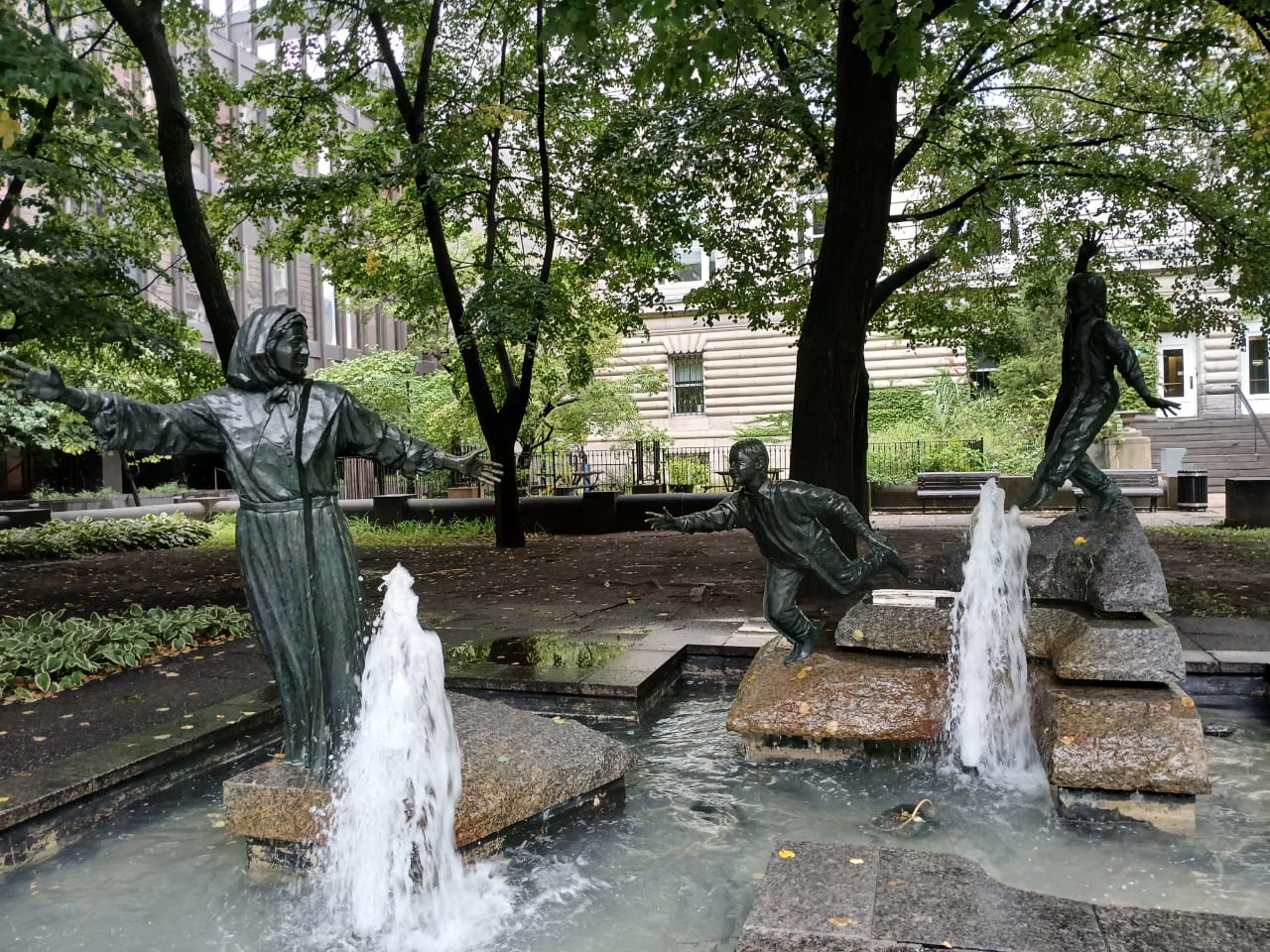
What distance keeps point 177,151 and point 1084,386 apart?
9840mm

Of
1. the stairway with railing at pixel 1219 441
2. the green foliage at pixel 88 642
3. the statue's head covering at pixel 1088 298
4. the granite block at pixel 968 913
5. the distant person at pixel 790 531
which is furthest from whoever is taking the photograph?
the stairway with railing at pixel 1219 441

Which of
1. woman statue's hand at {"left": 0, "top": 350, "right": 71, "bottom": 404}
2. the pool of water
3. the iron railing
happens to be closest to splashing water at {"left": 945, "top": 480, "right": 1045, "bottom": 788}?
the pool of water

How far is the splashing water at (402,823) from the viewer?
3.73 meters

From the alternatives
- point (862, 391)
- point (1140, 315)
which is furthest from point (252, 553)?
point (1140, 315)

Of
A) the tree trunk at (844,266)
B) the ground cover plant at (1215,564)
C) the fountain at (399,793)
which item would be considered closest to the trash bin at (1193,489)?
the ground cover plant at (1215,564)

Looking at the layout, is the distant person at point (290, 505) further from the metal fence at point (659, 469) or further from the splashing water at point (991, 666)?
the metal fence at point (659, 469)

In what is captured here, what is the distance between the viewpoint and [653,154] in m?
12.5

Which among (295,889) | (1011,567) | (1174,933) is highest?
(1011,567)

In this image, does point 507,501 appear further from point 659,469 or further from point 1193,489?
point 1193,489

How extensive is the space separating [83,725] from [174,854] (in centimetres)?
200

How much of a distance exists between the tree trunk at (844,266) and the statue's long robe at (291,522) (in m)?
6.32

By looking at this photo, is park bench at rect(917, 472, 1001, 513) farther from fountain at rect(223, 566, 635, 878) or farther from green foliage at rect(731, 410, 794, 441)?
fountain at rect(223, 566, 635, 878)

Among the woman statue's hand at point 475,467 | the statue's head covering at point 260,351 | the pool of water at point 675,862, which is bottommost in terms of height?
the pool of water at point 675,862

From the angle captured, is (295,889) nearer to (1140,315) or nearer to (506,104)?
(506,104)
